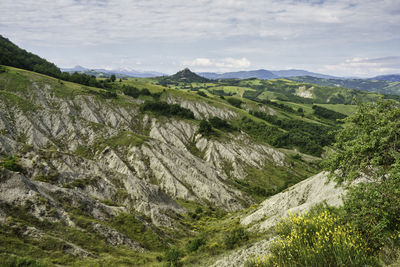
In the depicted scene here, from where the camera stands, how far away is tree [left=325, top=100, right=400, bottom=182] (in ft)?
46.1

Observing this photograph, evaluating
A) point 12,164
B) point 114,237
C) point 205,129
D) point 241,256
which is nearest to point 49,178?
point 12,164

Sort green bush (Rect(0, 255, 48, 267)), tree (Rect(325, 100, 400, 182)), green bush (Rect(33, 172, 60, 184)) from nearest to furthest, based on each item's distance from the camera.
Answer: tree (Rect(325, 100, 400, 182)) < green bush (Rect(0, 255, 48, 267)) < green bush (Rect(33, 172, 60, 184))

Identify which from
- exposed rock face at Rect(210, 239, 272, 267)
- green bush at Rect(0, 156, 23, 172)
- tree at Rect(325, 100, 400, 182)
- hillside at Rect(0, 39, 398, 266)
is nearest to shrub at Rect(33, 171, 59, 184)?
hillside at Rect(0, 39, 398, 266)

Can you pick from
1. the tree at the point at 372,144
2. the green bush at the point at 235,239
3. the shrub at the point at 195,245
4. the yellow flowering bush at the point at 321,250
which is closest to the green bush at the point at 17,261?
the shrub at the point at 195,245

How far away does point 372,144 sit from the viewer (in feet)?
47.0

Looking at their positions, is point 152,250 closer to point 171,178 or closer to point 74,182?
point 74,182

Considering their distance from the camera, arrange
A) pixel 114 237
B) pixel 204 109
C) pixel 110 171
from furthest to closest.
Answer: pixel 204 109 < pixel 110 171 < pixel 114 237

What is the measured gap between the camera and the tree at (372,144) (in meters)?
14.0

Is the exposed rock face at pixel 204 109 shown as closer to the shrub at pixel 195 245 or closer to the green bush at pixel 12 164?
the green bush at pixel 12 164

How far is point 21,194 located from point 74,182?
16704 millimetres

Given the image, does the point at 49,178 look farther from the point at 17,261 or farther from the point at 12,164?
the point at 17,261

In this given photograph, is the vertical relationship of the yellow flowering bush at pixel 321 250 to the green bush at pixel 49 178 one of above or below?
above

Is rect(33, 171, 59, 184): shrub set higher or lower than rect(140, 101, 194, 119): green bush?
lower

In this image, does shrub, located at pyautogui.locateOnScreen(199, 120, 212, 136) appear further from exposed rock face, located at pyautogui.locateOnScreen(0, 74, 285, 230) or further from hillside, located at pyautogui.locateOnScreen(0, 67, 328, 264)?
exposed rock face, located at pyautogui.locateOnScreen(0, 74, 285, 230)
